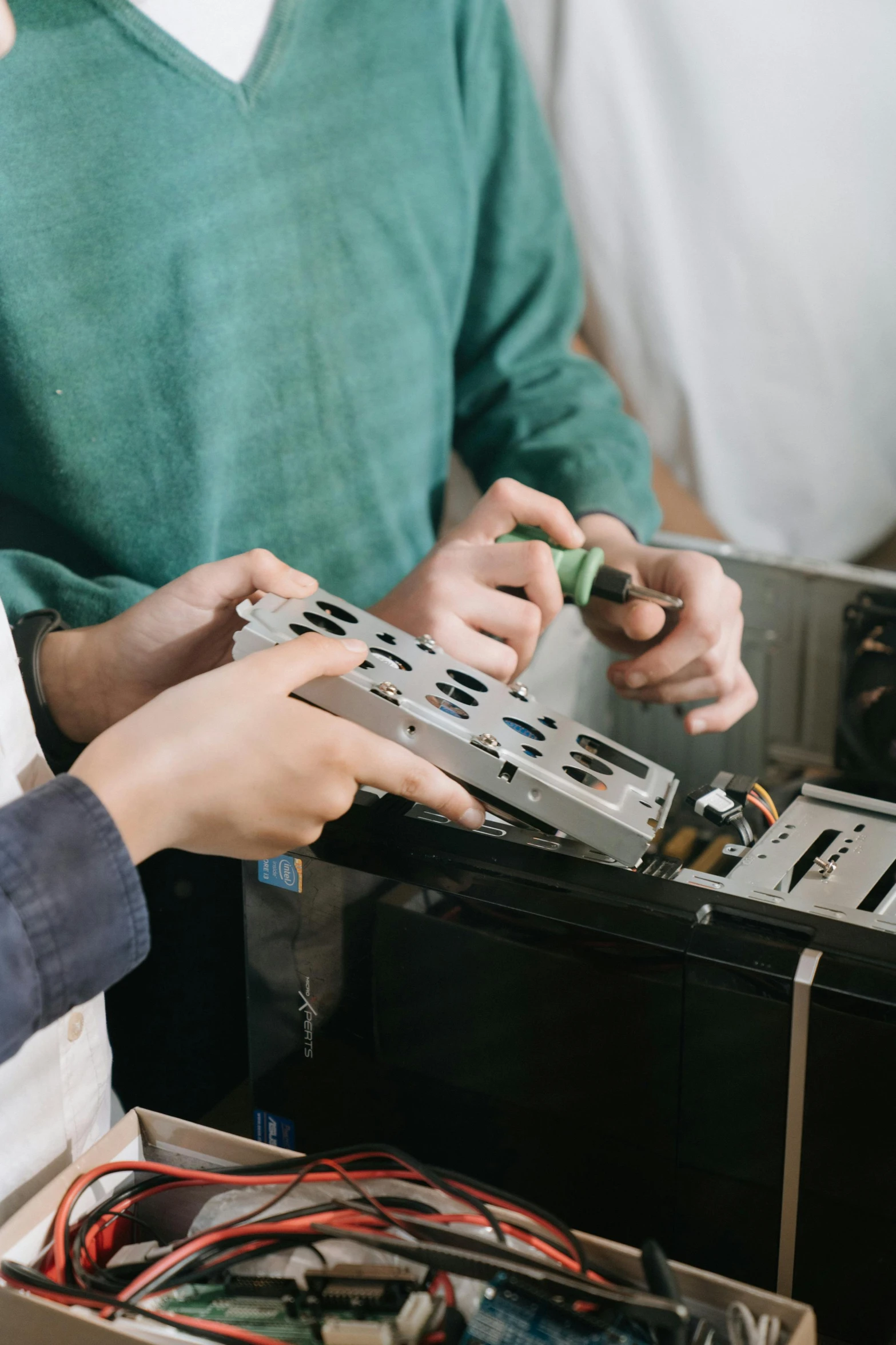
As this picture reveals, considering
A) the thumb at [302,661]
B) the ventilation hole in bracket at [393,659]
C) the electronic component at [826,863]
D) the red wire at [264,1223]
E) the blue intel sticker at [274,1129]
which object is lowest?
the blue intel sticker at [274,1129]

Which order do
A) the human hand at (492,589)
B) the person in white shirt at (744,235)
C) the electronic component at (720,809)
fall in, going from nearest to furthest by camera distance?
the electronic component at (720,809), the human hand at (492,589), the person in white shirt at (744,235)

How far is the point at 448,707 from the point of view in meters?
0.60

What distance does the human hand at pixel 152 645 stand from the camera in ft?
2.22

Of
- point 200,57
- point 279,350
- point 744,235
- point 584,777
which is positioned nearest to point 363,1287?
point 584,777

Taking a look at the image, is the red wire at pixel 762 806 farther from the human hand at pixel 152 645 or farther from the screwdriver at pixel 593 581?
the human hand at pixel 152 645

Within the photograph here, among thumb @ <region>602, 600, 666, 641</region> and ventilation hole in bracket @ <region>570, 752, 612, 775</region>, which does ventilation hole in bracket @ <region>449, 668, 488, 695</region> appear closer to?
ventilation hole in bracket @ <region>570, 752, 612, 775</region>

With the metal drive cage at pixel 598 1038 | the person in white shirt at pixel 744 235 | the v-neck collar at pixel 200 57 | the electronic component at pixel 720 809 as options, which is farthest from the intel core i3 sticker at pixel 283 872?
the person in white shirt at pixel 744 235

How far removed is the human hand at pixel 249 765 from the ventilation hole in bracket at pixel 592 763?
7cm

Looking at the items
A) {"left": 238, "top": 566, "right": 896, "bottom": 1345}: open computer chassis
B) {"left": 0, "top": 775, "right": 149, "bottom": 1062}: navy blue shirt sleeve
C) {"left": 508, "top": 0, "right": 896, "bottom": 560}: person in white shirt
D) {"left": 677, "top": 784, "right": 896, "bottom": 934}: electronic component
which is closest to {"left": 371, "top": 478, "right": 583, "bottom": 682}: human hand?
{"left": 238, "top": 566, "right": 896, "bottom": 1345}: open computer chassis

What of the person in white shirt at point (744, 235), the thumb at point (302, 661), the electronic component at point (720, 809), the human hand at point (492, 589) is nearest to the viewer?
the thumb at point (302, 661)

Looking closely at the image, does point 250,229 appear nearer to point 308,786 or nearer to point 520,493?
point 520,493

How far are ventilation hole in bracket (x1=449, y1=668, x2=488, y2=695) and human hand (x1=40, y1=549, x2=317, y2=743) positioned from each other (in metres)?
0.10

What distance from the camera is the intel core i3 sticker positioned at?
0.62 meters

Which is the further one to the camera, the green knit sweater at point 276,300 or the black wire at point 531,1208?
the green knit sweater at point 276,300
